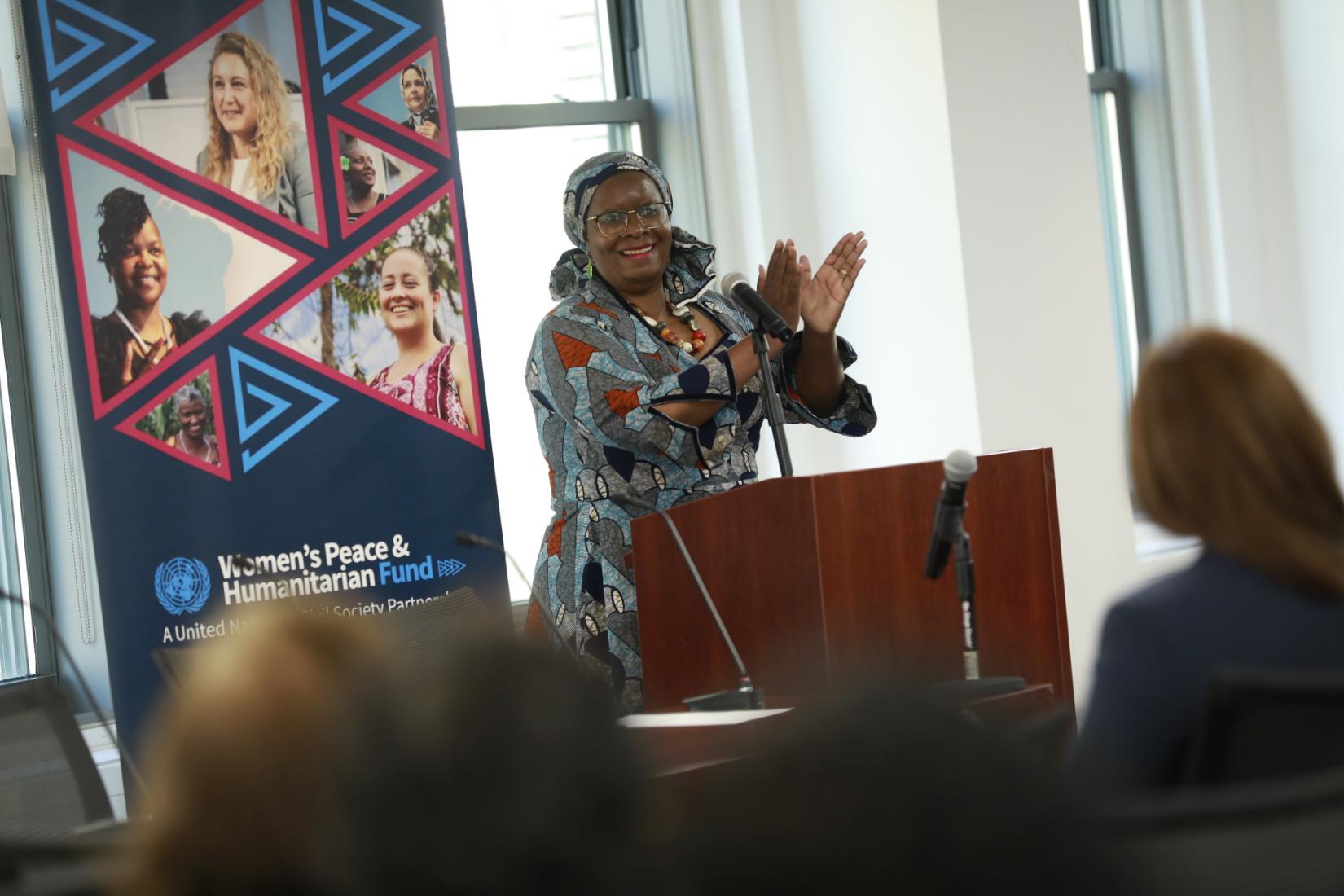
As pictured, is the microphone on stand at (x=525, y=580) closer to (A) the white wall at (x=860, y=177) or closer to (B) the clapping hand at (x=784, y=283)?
(B) the clapping hand at (x=784, y=283)

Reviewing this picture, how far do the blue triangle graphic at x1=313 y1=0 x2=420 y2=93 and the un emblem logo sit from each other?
1.29 m

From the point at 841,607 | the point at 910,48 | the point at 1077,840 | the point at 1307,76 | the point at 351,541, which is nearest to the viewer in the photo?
the point at 1077,840

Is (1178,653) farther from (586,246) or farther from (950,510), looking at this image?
(586,246)

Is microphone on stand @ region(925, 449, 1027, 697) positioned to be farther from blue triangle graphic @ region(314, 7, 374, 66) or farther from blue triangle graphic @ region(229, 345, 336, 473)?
blue triangle graphic @ region(314, 7, 374, 66)

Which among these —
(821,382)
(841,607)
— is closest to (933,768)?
(841,607)

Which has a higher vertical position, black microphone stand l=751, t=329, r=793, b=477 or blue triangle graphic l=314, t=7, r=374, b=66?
blue triangle graphic l=314, t=7, r=374, b=66

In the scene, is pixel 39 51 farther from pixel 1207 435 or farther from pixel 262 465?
pixel 1207 435

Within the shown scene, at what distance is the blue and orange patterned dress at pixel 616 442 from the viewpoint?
2.94m

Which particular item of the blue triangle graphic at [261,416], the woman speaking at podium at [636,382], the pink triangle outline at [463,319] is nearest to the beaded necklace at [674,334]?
the woman speaking at podium at [636,382]

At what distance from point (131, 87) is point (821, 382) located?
1.86 m

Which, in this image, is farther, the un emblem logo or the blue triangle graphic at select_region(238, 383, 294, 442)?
the blue triangle graphic at select_region(238, 383, 294, 442)

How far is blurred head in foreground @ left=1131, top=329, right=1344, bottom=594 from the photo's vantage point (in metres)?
1.30

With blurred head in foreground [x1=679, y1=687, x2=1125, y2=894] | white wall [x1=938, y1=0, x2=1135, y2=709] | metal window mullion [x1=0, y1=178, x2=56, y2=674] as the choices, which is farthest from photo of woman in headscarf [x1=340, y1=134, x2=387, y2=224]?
blurred head in foreground [x1=679, y1=687, x2=1125, y2=894]

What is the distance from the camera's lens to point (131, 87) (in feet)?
11.3
